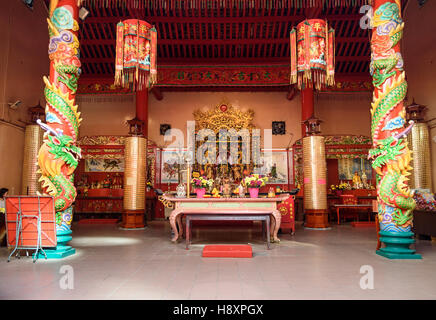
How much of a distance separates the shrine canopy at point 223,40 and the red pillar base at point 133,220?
404cm

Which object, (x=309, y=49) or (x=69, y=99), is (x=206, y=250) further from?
(x=309, y=49)

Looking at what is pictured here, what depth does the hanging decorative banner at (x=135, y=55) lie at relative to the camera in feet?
17.3

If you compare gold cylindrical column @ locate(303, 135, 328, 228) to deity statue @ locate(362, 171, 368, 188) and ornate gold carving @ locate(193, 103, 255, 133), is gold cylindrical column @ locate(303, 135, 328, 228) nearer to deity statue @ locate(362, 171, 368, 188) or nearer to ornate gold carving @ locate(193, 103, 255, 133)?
deity statue @ locate(362, 171, 368, 188)

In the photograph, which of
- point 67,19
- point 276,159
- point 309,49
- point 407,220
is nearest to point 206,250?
point 407,220

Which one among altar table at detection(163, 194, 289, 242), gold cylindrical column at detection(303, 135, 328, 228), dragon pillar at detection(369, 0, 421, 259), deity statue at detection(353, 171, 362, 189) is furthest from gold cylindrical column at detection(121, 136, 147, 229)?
deity statue at detection(353, 171, 362, 189)

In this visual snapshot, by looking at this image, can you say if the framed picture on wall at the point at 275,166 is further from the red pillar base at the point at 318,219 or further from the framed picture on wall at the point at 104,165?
the framed picture on wall at the point at 104,165

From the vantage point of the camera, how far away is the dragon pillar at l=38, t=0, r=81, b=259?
445 cm

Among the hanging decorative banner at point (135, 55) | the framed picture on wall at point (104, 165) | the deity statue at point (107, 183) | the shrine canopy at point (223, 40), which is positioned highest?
the shrine canopy at point (223, 40)

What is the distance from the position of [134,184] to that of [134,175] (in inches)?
10.1

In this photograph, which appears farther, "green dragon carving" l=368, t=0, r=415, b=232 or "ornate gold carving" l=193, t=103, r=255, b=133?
"ornate gold carving" l=193, t=103, r=255, b=133

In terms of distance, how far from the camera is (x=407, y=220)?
431 centimetres

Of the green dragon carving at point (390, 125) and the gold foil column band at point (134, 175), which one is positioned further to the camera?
the gold foil column band at point (134, 175)

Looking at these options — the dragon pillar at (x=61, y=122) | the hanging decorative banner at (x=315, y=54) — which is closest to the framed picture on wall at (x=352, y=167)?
the hanging decorative banner at (x=315, y=54)
